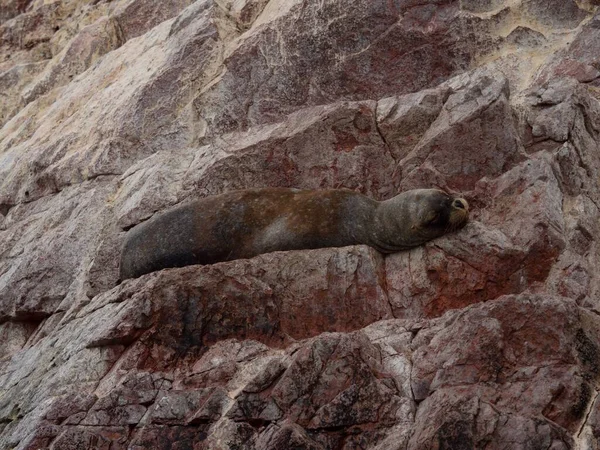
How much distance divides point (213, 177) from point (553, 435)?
6.32m

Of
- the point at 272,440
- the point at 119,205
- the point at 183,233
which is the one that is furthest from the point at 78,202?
the point at 272,440

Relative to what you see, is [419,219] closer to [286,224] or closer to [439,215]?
[439,215]

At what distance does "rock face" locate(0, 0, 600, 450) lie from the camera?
9.14 metres

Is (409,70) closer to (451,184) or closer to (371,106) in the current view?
(371,106)

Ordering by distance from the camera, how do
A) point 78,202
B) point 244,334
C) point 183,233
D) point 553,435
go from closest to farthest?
point 553,435, point 244,334, point 183,233, point 78,202

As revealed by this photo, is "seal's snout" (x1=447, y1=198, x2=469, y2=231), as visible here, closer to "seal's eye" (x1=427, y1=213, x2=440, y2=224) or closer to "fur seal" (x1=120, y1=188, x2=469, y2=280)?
"fur seal" (x1=120, y1=188, x2=469, y2=280)

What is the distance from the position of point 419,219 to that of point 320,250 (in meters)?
1.04

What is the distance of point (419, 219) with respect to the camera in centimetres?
1127

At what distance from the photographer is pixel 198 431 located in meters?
9.50

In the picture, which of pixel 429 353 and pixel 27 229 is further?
pixel 27 229

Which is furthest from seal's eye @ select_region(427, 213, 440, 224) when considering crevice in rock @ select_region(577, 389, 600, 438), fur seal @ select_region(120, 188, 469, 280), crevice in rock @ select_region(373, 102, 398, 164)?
crevice in rock @ select_region(577, 389, 600, 438)

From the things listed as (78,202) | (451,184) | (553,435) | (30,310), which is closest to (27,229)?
(78,202)

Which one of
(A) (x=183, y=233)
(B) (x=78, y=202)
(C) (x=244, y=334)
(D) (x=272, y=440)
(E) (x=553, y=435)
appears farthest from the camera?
(B) (x=78, y=202)

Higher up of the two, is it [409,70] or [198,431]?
[198,431]
